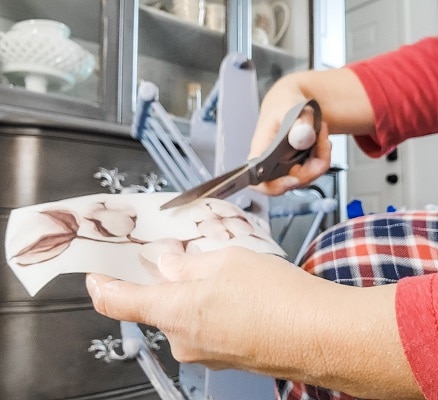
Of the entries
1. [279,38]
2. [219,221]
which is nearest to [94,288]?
[219,221]

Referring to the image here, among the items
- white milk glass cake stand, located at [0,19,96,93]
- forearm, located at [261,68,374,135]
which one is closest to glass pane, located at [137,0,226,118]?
white milk glass cake stand, located at [0,19,96,93]

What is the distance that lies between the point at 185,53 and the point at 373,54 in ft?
3.50

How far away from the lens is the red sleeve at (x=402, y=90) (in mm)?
591

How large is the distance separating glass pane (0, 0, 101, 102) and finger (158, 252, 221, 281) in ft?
2.50

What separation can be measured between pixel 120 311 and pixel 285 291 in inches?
4.3

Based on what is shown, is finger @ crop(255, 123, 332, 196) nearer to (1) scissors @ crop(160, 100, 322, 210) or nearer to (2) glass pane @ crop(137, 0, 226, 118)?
(1) scissors @ crop(160, 100, 322, 210)

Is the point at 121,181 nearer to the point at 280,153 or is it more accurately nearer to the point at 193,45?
the point at 280,153

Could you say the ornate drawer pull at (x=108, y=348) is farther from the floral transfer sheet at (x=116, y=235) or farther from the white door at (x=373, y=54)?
the white door at (x=373, y=54)

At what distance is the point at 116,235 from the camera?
0.43m

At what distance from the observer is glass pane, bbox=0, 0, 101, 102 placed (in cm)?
105

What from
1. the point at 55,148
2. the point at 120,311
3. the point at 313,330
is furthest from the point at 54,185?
the point at 313,330

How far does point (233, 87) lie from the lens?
72cm

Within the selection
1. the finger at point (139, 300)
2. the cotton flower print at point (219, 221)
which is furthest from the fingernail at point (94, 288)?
the cotton flower print at point (219, 221)

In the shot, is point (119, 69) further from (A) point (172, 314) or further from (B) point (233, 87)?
(A) point (172, 314)
